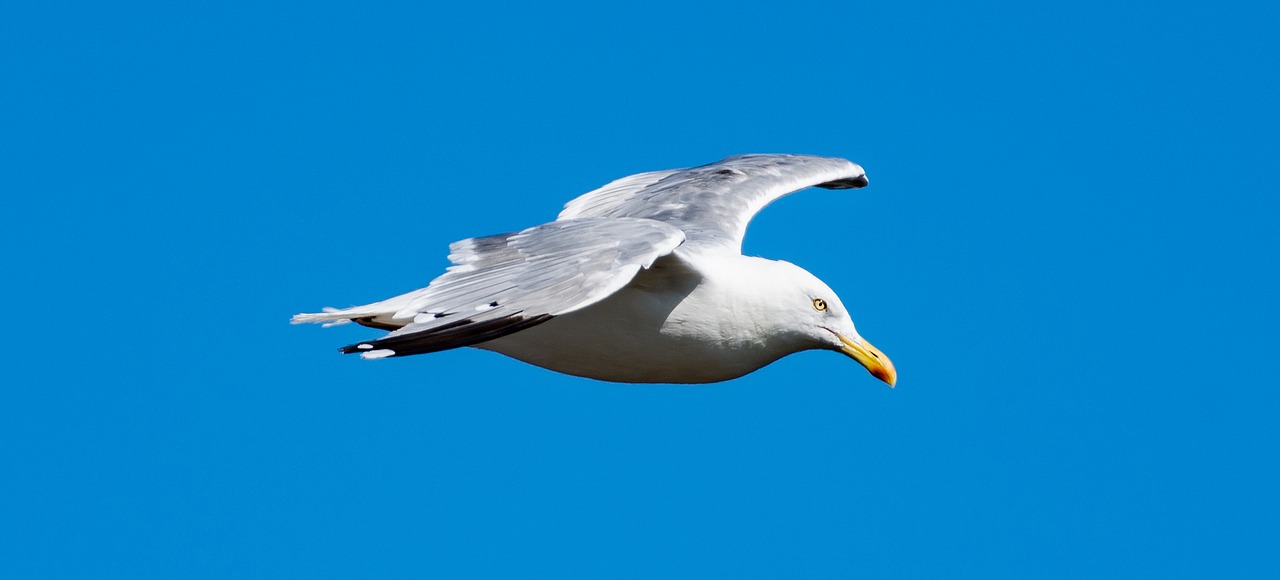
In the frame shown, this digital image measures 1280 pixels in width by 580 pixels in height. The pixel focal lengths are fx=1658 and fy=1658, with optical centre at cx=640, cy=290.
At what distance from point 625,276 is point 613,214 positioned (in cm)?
295

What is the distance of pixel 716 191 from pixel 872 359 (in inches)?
73.3

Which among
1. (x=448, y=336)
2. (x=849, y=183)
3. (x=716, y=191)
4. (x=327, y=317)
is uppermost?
(x=849, y=183)

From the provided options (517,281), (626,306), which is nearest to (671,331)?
(626,306)

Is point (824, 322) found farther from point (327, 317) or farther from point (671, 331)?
point (327, 317)

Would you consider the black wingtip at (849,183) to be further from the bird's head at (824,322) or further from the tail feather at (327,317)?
the tail feather at (327,317)

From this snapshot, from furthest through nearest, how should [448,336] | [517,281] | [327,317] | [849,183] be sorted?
[849,183], [327,317], [517,281], [448,336]

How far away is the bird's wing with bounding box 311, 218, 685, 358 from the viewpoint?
7102mm

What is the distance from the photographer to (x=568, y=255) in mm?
7879

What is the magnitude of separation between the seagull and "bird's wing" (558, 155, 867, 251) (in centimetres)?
6

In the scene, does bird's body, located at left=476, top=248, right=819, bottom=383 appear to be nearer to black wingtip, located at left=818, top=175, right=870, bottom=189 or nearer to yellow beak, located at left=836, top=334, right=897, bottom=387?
yellow beak, located at left=836, top=334, right=897, bottom=387

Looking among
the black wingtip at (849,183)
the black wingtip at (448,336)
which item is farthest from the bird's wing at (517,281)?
the black wingtip at (849,183)

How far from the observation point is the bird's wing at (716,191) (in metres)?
9.82

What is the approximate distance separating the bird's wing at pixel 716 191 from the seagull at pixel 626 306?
0.06m

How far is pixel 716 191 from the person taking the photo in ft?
33.8
